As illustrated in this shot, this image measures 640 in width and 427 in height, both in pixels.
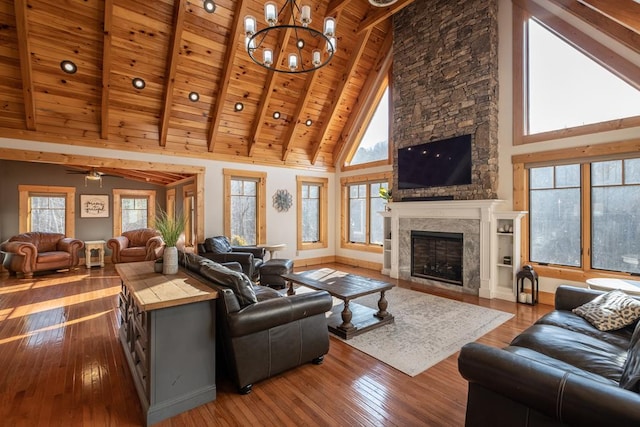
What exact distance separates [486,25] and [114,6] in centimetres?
574

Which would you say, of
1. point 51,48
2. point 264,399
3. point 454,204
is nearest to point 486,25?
point 454,204

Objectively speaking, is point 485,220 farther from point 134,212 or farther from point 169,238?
point 134,212

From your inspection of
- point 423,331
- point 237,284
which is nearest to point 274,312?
point 237,284

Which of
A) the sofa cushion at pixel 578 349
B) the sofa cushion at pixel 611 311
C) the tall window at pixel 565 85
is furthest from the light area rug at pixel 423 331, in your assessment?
the tall window at pixel 565 85

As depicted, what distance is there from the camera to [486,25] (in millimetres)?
5113

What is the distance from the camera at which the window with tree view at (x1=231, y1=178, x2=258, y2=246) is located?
7.12 m

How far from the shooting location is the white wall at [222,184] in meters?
5.34

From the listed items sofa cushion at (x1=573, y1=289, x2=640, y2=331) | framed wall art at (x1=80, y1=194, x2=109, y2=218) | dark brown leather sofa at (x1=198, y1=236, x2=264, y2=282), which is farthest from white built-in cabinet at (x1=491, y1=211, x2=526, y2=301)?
framed wall art at (x1=80, y1=194, x2=109, y2=218)

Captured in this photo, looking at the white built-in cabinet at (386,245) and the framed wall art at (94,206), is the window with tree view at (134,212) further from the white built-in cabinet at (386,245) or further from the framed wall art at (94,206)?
the white built-in cabinet at (386,245)

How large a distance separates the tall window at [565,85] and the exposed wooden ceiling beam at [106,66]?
6.10m

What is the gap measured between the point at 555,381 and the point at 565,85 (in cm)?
500

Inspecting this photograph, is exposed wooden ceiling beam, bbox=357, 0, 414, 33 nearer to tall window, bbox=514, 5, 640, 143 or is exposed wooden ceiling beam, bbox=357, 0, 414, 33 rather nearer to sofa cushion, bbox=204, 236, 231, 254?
tall window, bbox=514, 5, 640, 143

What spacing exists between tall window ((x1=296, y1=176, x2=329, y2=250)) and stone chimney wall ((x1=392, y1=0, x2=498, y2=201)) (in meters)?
2.41

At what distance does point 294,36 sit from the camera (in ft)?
19.3
